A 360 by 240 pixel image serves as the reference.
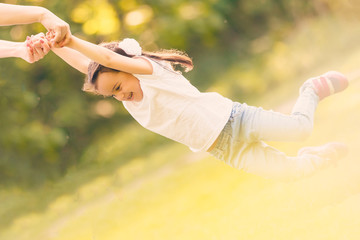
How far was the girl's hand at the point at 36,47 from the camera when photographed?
6.03 ft

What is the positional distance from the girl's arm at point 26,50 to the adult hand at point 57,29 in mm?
120

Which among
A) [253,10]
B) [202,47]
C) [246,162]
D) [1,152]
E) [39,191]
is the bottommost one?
[246,162]

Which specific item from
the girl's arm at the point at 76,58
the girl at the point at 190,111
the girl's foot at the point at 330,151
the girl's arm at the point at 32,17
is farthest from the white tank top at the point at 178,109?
the girl's foot at the point at 330,151

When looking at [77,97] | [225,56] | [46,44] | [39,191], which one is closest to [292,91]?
[225,56]

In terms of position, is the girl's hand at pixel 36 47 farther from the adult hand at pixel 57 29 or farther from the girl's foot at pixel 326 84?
the girl's foot at pixel 326 84

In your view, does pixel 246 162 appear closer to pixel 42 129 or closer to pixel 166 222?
pixel 166 222

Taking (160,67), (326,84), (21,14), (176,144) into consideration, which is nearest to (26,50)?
(21,14)

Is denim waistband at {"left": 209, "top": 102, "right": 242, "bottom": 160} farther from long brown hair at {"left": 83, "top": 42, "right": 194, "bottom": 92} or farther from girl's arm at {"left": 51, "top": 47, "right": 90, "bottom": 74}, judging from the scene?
girl's arm at {"left": 51, "top": 47, "right": 90, "bottom": 74}

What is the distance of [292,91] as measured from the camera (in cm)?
486

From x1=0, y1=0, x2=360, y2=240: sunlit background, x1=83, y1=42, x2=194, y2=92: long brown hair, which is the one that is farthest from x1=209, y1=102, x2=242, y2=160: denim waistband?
x1=0, y1=0, x2=360, y2=240: sunlit background

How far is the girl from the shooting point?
1.97 meters

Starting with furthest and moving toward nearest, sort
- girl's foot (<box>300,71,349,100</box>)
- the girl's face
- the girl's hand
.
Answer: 1. girl's foot (<box>300,71,349,100</box>)
2. the girl's face
3. the girl's hand

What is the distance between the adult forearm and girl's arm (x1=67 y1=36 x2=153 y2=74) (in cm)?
15

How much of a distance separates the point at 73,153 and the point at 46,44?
320 cm
